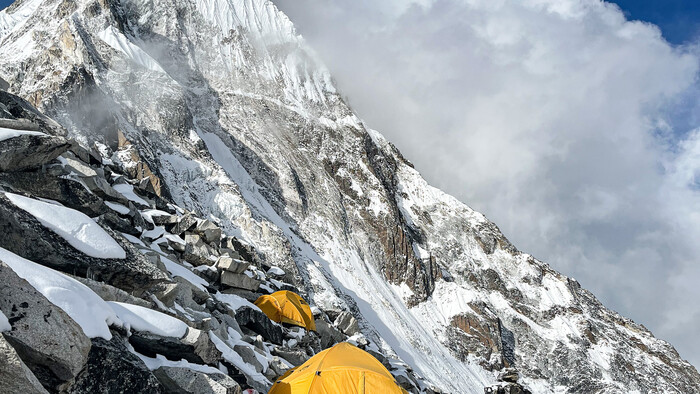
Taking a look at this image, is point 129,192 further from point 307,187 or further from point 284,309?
point 307,187

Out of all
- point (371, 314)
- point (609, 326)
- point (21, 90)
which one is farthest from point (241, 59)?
point (609, 326)

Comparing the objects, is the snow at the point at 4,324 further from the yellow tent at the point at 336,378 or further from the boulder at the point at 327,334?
the boulder at the point at 327,334

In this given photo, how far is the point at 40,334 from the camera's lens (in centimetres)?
513

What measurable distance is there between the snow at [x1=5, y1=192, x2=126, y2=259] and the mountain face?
14.7m

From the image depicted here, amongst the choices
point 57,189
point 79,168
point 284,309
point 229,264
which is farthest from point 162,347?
point 284,309

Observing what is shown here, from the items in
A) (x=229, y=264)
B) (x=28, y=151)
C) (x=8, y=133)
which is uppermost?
(x=229, y=264)

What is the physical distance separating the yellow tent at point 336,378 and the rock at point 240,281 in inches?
323

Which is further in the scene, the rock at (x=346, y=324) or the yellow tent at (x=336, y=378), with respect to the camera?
the rock at (x=346, y=324)

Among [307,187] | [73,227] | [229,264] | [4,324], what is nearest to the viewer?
[4,324]

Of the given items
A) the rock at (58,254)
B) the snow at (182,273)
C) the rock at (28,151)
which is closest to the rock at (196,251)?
the snow at (182,273)

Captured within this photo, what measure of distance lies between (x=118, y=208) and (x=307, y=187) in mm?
63726

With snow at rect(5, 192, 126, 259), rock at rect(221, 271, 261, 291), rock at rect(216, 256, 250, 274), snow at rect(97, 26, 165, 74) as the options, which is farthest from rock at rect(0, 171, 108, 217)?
snow at rect(97, 26, 165, 74)

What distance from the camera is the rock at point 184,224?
20109 mm

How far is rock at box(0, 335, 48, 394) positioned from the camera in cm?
439
